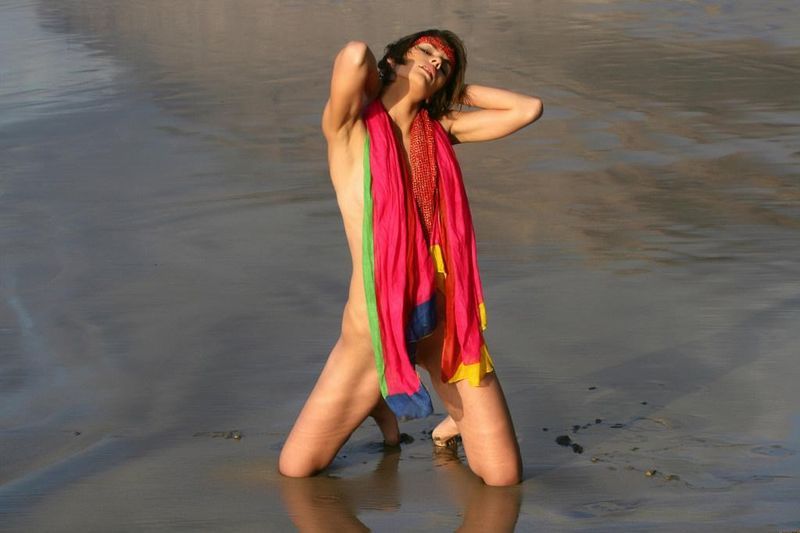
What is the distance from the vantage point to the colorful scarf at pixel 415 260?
4129 millimetres

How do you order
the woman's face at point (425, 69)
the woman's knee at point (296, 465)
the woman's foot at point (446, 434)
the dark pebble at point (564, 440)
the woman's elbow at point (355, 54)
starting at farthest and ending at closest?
the dark pebble at point (564, 440) < the woman's foot at point (446, 434) < the woman's knee at point (296, 465) < the woman's face at point (425, 69) < the woman's elbow at point (355, 54)

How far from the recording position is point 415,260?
4.19 m

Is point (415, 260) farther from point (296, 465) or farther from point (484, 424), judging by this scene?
point (296, 465)

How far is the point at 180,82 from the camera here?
12047 millimetres

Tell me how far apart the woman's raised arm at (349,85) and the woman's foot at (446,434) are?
3.54 ft

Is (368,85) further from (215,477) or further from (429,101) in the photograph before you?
(215,477)

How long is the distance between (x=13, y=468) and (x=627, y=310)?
2.82 metres

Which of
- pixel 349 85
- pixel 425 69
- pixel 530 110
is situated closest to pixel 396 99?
pixel 425 69

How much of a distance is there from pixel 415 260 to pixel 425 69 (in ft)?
1.95

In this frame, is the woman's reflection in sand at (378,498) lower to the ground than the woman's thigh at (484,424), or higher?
A: lower

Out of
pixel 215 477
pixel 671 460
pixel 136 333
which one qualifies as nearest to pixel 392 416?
pixel 215 477

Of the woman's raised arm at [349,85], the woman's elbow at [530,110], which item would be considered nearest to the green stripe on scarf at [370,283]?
the woman's raised arm at [349,85]

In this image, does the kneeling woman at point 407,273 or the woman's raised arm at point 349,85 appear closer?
the woman's raised arm at point 349,85

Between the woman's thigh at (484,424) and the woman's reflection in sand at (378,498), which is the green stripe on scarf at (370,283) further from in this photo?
the woman's reflection in sand at (378,498)
